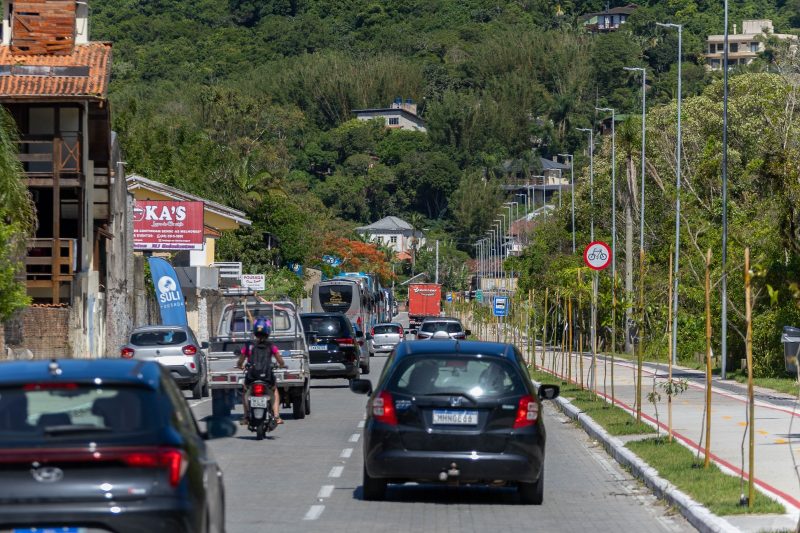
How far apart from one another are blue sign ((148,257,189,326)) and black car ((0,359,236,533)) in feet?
130

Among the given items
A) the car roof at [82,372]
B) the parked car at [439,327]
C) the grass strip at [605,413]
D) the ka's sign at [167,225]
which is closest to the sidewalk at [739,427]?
the grass strip at [605,413]

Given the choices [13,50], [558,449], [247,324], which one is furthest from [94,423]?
[13,50]

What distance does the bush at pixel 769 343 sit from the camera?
35.6 metres

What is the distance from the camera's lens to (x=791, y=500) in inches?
508

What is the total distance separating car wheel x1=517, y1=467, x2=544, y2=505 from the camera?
13.9m

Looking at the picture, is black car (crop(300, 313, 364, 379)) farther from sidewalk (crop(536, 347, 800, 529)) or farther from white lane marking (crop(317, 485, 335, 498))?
white lane marking (crop(317, 485, 335, 498))

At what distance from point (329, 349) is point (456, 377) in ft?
68.7

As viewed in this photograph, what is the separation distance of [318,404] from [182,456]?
21.5 m

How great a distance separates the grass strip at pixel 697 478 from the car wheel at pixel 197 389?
48.8 feet

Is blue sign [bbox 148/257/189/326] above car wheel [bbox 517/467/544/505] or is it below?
above

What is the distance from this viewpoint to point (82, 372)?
26.9 ft

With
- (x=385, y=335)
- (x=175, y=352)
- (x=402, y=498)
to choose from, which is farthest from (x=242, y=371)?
(x=385, y=335)

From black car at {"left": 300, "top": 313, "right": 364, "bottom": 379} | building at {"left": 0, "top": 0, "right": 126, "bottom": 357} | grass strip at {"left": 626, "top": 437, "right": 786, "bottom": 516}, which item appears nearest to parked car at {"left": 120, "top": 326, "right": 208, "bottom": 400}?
black car at {"left": 300, "top": 313, "right": 364, "bottom": 379}

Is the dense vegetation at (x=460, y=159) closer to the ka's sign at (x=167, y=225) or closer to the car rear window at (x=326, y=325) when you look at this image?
the car rear window at (x=326, y=325)
